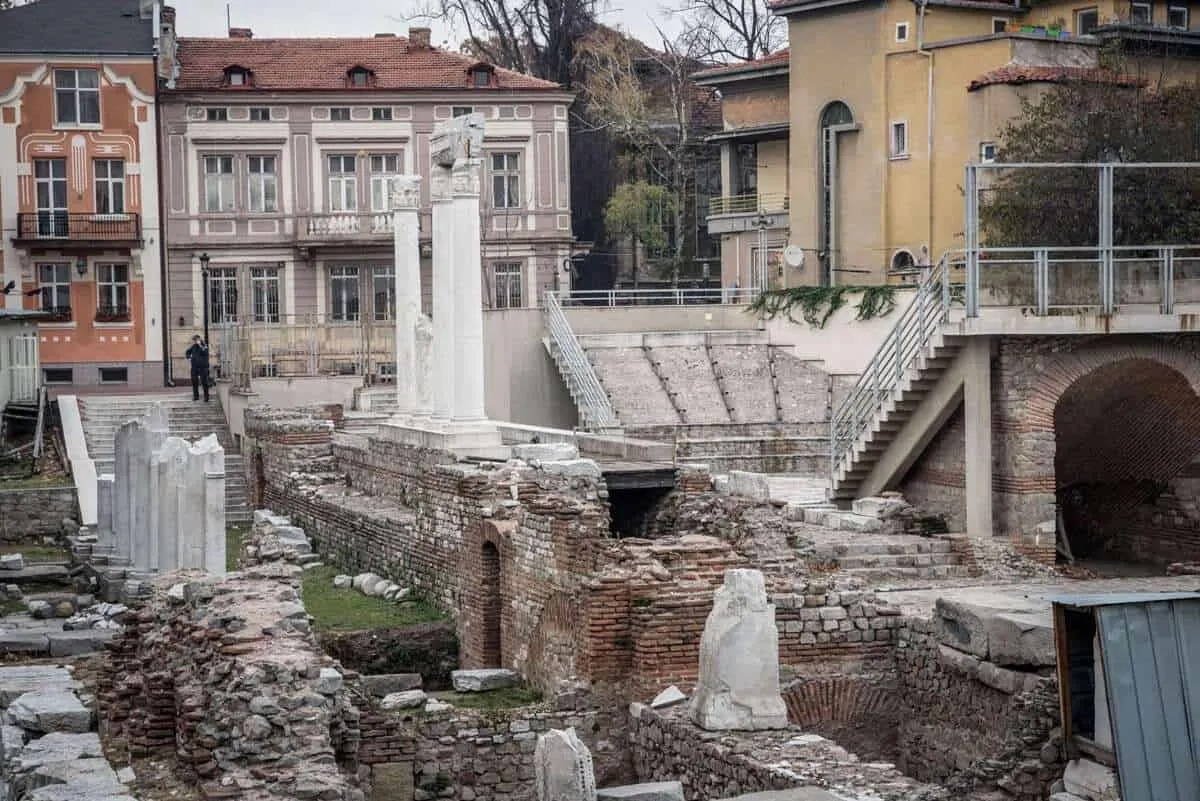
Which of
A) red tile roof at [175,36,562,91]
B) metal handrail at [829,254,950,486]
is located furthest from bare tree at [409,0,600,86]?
metal handrail at [829,254,950,486]

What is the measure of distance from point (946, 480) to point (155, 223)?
2897cm

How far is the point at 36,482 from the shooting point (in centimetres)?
3328

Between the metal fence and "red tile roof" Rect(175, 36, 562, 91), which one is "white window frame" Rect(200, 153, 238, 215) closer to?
"red tile roof" Rect(175, 36, 562, 91)

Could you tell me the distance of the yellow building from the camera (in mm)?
37375

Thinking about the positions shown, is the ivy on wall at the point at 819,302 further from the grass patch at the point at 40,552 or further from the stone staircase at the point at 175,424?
the grass patch at the point at 40,552

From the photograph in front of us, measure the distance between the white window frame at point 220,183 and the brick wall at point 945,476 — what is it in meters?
28.3

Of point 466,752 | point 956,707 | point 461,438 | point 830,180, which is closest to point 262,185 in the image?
point 830,180

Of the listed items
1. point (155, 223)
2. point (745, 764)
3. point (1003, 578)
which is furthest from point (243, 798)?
point (155, 223)

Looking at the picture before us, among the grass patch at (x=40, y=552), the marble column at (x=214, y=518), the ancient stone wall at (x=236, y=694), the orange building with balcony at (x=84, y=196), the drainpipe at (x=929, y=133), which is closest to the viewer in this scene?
the ancient stone wall at (x=236, y=694)

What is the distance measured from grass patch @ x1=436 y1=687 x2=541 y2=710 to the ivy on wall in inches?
813

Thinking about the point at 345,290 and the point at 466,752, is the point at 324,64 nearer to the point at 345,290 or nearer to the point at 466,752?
the point at 345,290

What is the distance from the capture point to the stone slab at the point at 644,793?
12.2 metres

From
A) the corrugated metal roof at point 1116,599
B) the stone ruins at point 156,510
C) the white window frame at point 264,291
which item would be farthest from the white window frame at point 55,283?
the corrugated metal roof at point 1116,599

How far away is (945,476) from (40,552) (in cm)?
1478
